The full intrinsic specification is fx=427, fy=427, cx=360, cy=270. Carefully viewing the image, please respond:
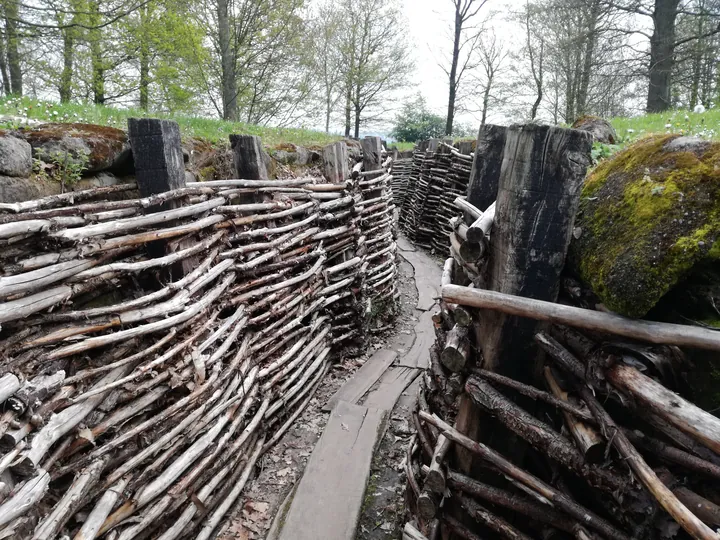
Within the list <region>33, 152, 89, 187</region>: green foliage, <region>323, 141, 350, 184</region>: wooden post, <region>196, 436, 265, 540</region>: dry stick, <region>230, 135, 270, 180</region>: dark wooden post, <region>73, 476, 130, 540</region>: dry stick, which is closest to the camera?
<region>73, 476, 130, 540</region>: dry stick

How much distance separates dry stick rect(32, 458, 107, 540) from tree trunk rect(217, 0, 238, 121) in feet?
24.0

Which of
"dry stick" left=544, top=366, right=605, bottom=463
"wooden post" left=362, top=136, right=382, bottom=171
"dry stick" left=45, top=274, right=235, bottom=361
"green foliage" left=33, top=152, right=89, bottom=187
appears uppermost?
"wooden post" left=362, top=136, right=382, bottom=171

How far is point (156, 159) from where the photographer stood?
2424 millimetres

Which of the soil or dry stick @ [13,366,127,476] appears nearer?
dry stick @ [13,366,127,476]

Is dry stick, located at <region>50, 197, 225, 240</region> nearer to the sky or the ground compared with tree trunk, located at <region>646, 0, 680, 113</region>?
nearer to the ground

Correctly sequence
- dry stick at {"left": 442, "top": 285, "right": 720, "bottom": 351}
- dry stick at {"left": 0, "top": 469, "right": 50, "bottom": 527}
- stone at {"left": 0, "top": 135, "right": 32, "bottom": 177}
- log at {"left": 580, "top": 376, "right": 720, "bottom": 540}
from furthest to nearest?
stone at {"left": 0, "top": 135, "right": 32, "bottom": 177} < dry stick at {"left": 0, "top": 469, "right": 50, "bottom": 527} < dry stick at {"left": 442, "top": 285, "right": 720, "bottom": 351} < log at {"left": 580, "top": 376, "right": 720, "bottom": 540}

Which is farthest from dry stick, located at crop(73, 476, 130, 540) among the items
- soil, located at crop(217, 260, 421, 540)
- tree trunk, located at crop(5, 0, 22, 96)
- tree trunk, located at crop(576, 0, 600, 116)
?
tree trunk, located at crop(576, 0, 600, 116)

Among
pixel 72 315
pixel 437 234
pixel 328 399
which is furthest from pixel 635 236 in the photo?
pixel 437 234

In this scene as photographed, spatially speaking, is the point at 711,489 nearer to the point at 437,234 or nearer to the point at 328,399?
the point at 328,399

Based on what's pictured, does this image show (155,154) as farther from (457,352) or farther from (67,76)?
(67,76)

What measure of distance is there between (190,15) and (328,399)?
763cm

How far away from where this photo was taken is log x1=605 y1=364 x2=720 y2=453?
3.78 feet

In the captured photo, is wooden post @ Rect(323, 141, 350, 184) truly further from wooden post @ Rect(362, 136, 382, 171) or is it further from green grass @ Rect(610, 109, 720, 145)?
green grass @ Rect(610, 109, 720, 145)

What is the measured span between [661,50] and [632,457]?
972cm
